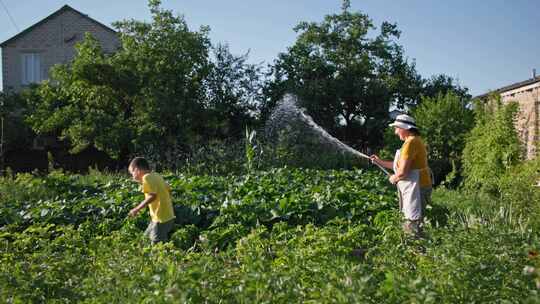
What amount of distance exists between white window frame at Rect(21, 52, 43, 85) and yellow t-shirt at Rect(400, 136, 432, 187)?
65.7 ft

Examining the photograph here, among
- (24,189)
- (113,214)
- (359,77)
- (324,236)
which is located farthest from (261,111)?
(324,236)

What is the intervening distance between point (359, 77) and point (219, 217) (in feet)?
46.6

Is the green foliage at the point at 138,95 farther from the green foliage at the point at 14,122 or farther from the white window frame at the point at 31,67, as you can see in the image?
the white window frame at the point at 31,67

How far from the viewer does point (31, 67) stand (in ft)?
74.0

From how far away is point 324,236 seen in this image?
409 cm

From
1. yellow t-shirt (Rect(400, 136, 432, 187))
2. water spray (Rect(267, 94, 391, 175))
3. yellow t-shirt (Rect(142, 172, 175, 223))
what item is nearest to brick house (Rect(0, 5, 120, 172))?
water spray (Rect(267, 94, 391, 175))

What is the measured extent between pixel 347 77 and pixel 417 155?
46.1 ft

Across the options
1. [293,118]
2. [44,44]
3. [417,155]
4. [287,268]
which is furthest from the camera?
[44,44]

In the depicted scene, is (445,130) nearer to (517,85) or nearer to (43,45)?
(517,85)

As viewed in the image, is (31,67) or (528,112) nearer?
(528,112)

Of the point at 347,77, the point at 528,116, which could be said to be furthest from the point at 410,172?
the point at 347,77

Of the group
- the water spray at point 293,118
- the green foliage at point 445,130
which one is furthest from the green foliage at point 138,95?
the green foliage at point 445,130

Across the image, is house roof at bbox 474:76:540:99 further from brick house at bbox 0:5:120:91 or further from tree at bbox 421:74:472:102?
brick house at bbox 0:5:120:91

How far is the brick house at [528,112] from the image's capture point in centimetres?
1181
